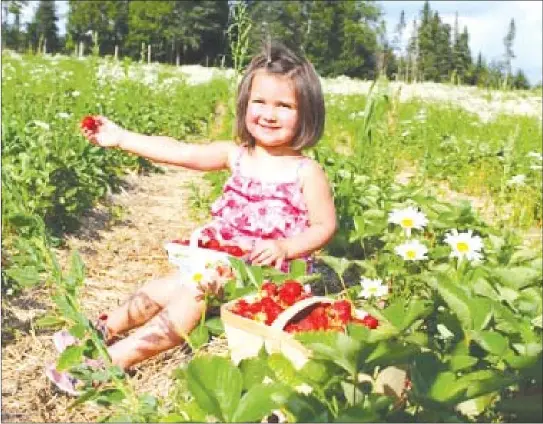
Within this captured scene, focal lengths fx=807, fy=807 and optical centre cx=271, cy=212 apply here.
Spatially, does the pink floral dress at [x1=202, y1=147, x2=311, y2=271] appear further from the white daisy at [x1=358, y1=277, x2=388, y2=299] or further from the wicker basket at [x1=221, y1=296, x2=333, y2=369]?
the wicker basket at [x1=221, y1=296, x2=333, y2=369]

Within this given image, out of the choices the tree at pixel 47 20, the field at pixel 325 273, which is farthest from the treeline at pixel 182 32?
the field at pixel 325 273

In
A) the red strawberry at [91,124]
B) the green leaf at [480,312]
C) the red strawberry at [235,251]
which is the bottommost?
the red strawberry at [235,251]

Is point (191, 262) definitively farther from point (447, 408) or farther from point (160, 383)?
point (447, 408)

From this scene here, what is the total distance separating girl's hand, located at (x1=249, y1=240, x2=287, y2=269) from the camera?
8.30 feet

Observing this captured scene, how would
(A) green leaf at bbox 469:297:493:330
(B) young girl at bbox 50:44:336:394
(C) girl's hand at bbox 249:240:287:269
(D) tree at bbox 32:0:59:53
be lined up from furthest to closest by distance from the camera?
(D) tree at bbox 32:0:59:53
(B) young girl at bbox 50:44:336:394
(C) girl's hand at bbox 249:240:287:269
(A) green leaf at bbox 469:297:493:330

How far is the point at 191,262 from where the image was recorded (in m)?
2.58

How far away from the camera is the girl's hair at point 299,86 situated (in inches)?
109

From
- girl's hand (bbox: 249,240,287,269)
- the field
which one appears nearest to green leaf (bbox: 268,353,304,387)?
the field

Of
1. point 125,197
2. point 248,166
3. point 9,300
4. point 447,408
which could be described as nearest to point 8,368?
point 9,300

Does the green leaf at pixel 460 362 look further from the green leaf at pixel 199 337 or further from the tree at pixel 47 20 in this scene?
the tree at pixel 47 20

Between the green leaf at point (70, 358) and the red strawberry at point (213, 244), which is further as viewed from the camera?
the red strawberry at point (213, 244)

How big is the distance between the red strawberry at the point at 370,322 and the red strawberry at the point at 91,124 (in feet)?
4.21

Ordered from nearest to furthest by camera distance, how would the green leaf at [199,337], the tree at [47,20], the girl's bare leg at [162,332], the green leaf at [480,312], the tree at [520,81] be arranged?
1. the green leaf at [480,312]
2. the green leaf at [199,337]
3. the girl's bare leg at [162,332]
4. the tree at [520,81]
5. the tree at [47,20]

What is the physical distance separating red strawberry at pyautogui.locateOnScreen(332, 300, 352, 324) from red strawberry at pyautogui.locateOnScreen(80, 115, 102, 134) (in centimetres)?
121
